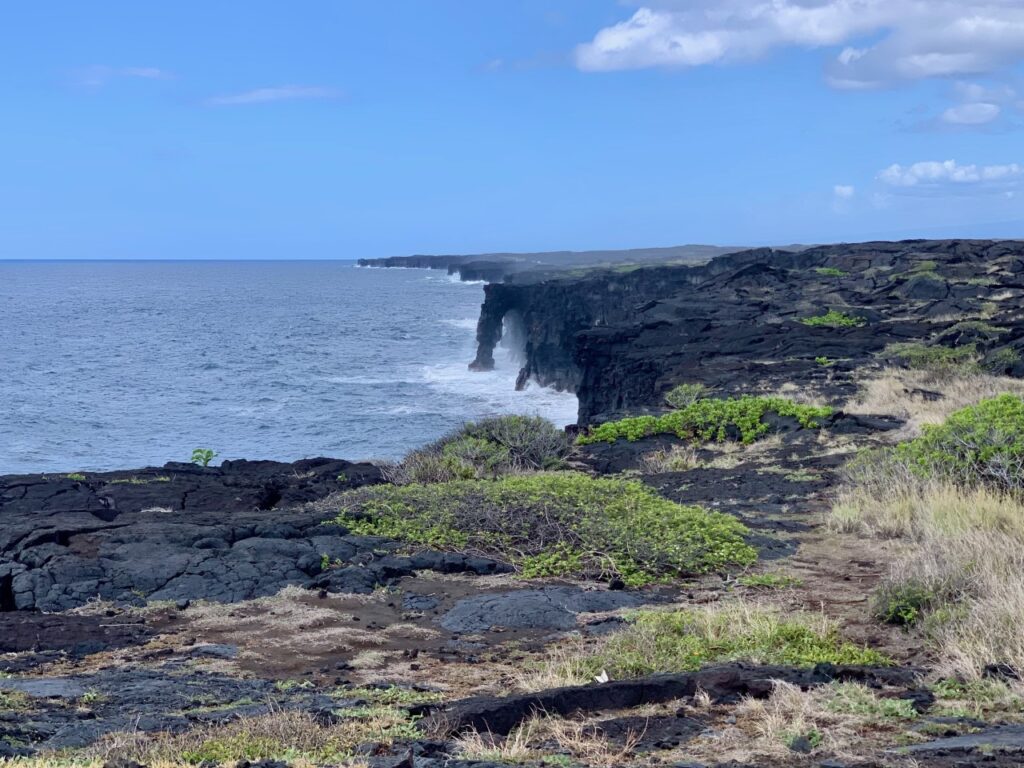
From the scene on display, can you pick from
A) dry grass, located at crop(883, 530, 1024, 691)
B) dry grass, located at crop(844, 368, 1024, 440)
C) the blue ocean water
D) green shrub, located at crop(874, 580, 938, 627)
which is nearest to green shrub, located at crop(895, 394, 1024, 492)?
dry grass, located at crop(883, 530, 1024, 691)

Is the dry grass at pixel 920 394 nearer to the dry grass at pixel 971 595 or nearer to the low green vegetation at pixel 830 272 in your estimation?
the dry grass at pixel 971 595

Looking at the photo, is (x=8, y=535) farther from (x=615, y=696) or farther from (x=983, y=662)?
(x=983, y=662)

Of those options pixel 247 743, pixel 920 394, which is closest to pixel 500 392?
pixel 920 394

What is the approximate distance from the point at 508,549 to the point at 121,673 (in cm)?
430

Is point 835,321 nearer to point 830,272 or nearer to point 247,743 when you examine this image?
point 830,272

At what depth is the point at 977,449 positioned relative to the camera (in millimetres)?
11703

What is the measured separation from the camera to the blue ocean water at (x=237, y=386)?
39500 mm

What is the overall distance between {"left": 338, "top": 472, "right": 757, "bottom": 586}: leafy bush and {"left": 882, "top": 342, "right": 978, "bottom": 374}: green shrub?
46.7 feet

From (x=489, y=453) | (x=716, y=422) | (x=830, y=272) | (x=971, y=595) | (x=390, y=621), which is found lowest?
(x=390, y=621)

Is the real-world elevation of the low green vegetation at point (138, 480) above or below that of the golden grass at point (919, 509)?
below

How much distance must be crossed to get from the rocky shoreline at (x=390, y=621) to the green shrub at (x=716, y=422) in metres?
0.22

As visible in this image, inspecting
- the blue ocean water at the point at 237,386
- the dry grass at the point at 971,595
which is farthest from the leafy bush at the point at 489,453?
the dry grass at the point at 971,595

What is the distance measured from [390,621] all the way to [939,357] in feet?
64.3

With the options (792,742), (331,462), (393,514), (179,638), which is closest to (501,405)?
(331,462)
